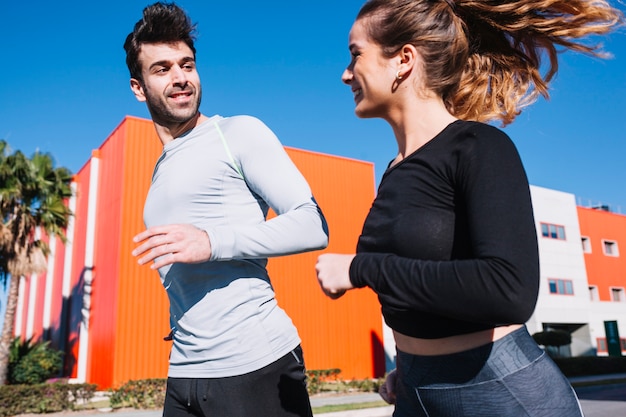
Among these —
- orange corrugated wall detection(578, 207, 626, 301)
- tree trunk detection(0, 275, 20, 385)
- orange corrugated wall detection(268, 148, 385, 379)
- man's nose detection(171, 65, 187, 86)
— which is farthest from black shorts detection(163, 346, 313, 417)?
orange corrugated wall detection(578, 207, 626, 301)

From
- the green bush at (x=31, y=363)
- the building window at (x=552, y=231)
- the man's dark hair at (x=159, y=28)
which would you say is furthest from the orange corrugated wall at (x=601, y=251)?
the man's dark hair at (x=159, y=28)

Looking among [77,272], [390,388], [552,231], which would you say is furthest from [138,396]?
[552,231]

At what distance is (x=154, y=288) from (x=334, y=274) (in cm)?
1792

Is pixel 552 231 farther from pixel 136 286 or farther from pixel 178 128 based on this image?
pixel 178 128

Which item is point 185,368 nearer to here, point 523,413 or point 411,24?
point 523,413

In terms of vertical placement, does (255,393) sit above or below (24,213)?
below

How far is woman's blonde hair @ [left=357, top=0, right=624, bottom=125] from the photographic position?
170 cm

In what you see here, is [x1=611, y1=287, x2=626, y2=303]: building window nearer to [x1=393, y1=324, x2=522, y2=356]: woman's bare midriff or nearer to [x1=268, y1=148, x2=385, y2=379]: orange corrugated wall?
[x1=268, y1=148, x2=385, y2=379]: orange corrugated wall

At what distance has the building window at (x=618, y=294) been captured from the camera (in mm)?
39950

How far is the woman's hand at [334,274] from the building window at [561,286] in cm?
3686

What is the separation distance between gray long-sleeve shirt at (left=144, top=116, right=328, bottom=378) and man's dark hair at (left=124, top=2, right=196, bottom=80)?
23.4 inches

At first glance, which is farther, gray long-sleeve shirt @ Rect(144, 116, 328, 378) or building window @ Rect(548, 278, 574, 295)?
building window @ Rect(548, 278, 574, 295)

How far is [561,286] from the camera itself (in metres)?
35.7

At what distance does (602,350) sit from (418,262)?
1637 inches
